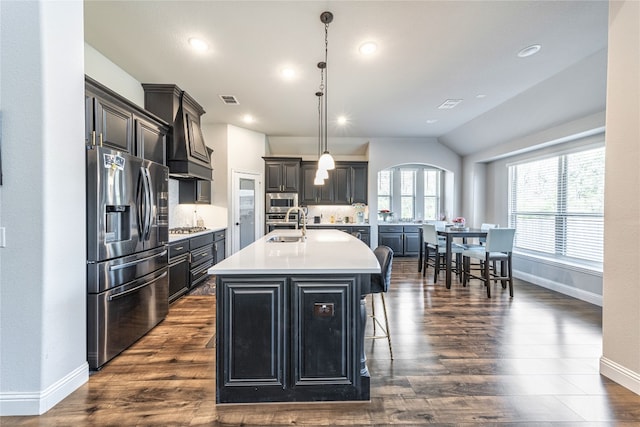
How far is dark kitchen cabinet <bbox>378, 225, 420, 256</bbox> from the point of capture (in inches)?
269

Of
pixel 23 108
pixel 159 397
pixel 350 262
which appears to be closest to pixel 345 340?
pixel 350 262

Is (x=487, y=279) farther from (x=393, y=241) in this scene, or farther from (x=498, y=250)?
(x=393, y=241)

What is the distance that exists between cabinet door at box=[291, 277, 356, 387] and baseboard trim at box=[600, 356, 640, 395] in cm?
190

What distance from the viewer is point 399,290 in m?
4.14

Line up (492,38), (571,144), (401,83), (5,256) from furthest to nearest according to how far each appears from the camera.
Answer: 1. (571,144)
2. (401,83)
3. (492,38)
4. (5,256)

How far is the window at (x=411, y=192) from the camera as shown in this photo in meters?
7.49

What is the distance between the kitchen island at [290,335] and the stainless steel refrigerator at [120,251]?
110cm

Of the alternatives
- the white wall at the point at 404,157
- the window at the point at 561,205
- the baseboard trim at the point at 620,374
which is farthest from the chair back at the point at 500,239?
the white wall at the point at 404,157

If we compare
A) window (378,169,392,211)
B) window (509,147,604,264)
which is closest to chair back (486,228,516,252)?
window (509,147,604,264)

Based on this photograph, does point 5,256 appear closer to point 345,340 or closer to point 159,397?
point 159,397

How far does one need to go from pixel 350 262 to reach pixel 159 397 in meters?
1.51

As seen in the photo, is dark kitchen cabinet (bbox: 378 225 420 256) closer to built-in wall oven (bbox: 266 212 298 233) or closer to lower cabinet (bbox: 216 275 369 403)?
built-in wall oven (bbox: 266 212 298 233)

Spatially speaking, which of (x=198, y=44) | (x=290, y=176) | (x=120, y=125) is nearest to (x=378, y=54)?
(x=198, y=44)

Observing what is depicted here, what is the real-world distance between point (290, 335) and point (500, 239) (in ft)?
11.9
